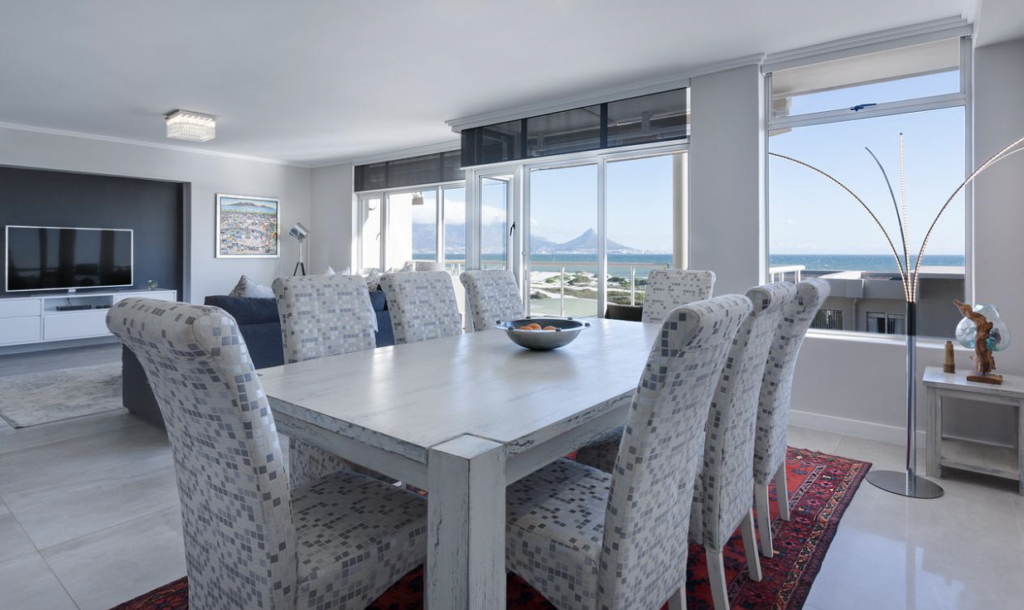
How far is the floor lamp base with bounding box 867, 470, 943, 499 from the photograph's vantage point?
269 centimetres

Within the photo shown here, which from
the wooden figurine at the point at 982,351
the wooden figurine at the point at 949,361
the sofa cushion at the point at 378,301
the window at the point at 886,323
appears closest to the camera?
the wooden figurine at the point at 982,351

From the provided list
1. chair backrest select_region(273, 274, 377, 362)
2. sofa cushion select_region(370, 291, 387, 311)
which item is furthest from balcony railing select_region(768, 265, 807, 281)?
chair backrest select_region(273, 274, 377, 362)

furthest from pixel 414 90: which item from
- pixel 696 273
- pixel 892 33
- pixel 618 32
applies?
pixel 892 33

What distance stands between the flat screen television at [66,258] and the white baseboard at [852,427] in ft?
25.4

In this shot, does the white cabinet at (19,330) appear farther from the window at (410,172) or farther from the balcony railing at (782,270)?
the balcony railing at (782,270)

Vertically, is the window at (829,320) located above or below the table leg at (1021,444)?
above

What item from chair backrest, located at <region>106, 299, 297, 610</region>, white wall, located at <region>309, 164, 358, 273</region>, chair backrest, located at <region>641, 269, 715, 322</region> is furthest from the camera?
white wall, located at <region>309, 164, 358, 273</region>

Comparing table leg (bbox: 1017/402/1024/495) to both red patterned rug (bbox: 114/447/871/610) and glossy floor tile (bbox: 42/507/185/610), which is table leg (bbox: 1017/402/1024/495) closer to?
red patterned rug (bbox: 114/447/871/610)

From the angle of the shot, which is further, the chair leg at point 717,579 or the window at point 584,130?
the window at point 584,130

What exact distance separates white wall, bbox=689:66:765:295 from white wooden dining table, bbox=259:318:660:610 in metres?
2.24

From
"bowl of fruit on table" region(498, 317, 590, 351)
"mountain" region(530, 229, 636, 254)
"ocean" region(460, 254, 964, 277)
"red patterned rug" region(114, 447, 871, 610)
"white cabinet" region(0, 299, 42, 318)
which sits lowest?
"red patterned rug" region(114, 447, 871, 610)

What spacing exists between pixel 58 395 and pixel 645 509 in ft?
16.5

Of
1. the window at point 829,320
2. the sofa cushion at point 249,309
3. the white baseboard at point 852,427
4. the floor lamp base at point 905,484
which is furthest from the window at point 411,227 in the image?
the floor lamp base at point 905,484

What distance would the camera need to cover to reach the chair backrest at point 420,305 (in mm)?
2717
